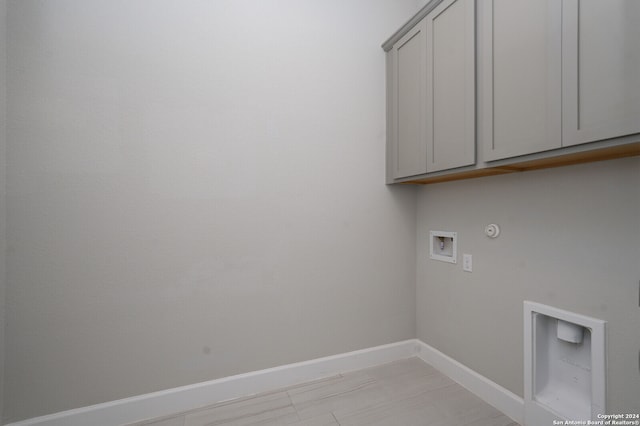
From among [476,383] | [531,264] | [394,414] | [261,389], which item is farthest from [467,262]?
[261,389]

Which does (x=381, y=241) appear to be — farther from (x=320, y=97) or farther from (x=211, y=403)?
(x=211, y=403)

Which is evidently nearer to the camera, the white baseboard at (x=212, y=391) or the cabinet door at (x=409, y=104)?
the white baseboard at (x=212, y=391)

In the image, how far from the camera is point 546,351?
4.47 ft

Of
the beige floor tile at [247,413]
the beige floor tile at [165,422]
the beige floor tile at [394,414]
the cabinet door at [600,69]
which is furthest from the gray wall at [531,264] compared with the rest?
the beige floor tile at [165,422]

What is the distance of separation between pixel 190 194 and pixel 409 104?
4.88 ft

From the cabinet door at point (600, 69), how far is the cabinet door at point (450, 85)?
391 mm

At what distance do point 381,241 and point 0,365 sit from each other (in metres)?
2.13

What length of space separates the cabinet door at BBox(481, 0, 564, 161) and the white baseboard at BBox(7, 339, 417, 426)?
1.54m

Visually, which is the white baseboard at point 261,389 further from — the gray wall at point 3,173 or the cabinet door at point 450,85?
the cabinet door at point 450,85

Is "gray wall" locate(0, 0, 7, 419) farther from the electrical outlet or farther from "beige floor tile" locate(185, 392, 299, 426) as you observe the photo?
the electrical outlet

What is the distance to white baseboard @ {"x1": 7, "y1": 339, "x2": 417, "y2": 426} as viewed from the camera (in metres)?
1.36

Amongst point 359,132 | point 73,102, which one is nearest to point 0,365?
point 73,102

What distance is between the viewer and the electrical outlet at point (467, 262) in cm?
168

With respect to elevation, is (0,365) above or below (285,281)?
below
